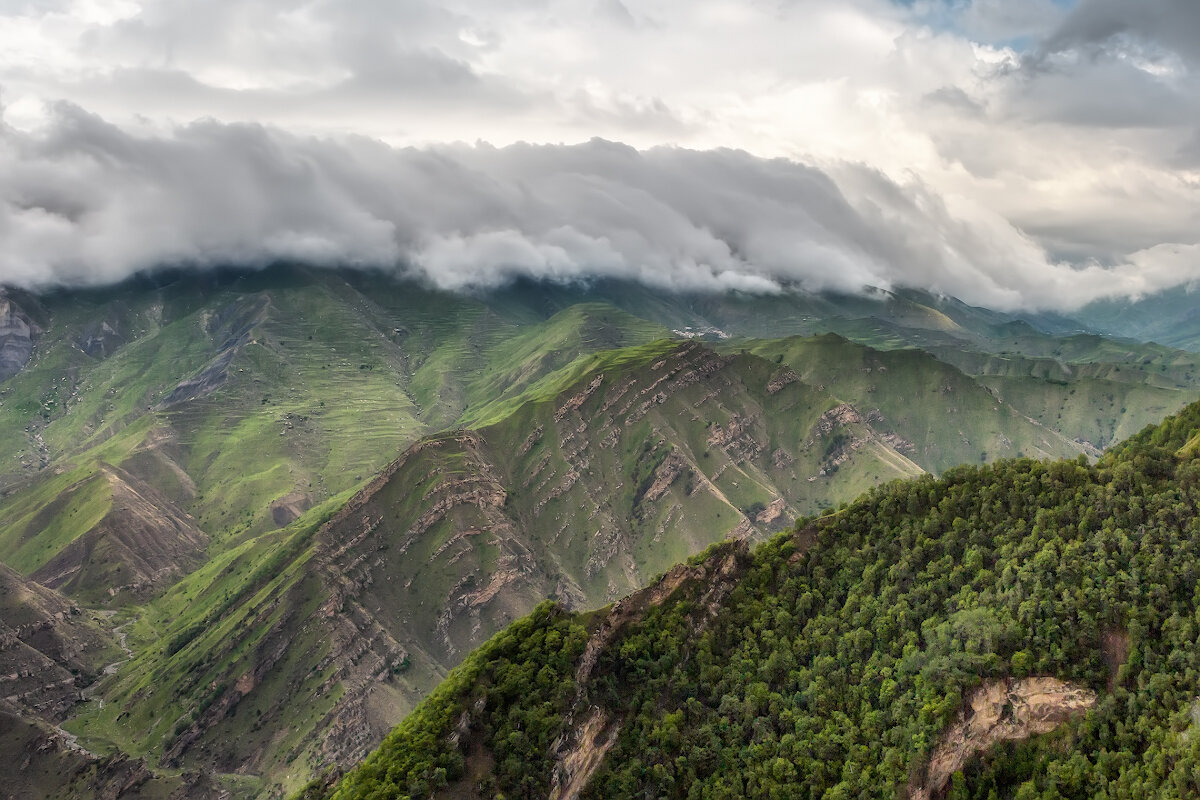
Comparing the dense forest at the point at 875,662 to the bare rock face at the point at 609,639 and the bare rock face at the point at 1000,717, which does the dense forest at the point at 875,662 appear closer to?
the bare rock face at the point at 609,639

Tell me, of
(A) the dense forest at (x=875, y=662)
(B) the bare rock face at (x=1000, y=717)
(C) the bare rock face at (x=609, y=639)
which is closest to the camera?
(A) the dense forest at (x=875, y=662)

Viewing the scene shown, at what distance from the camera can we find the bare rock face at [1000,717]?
132m

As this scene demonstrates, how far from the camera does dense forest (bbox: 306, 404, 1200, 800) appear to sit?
13075 centimetres

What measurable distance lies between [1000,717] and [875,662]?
85.2 ft

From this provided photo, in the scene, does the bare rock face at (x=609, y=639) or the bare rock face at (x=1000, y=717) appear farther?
→ the bare rock face at (x=609, y=639)

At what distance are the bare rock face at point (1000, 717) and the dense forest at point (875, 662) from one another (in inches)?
47.9

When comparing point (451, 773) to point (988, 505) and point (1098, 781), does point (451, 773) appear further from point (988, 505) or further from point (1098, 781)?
point (988, 505)

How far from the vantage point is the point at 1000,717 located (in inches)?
5344

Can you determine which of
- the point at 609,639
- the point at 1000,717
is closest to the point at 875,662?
the point at 1000,717

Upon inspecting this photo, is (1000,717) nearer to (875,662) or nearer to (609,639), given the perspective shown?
(875,662)

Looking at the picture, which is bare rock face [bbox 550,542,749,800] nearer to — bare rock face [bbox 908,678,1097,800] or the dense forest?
the dense forest

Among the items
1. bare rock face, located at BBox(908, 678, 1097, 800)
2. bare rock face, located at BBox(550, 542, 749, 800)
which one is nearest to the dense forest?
bare rock face, located at BBox(550, 542, 749, 800)

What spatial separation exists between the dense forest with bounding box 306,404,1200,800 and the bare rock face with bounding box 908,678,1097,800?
122cm

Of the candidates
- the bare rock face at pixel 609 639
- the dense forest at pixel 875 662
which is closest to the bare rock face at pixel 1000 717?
the dense forest at pixel 875 662
